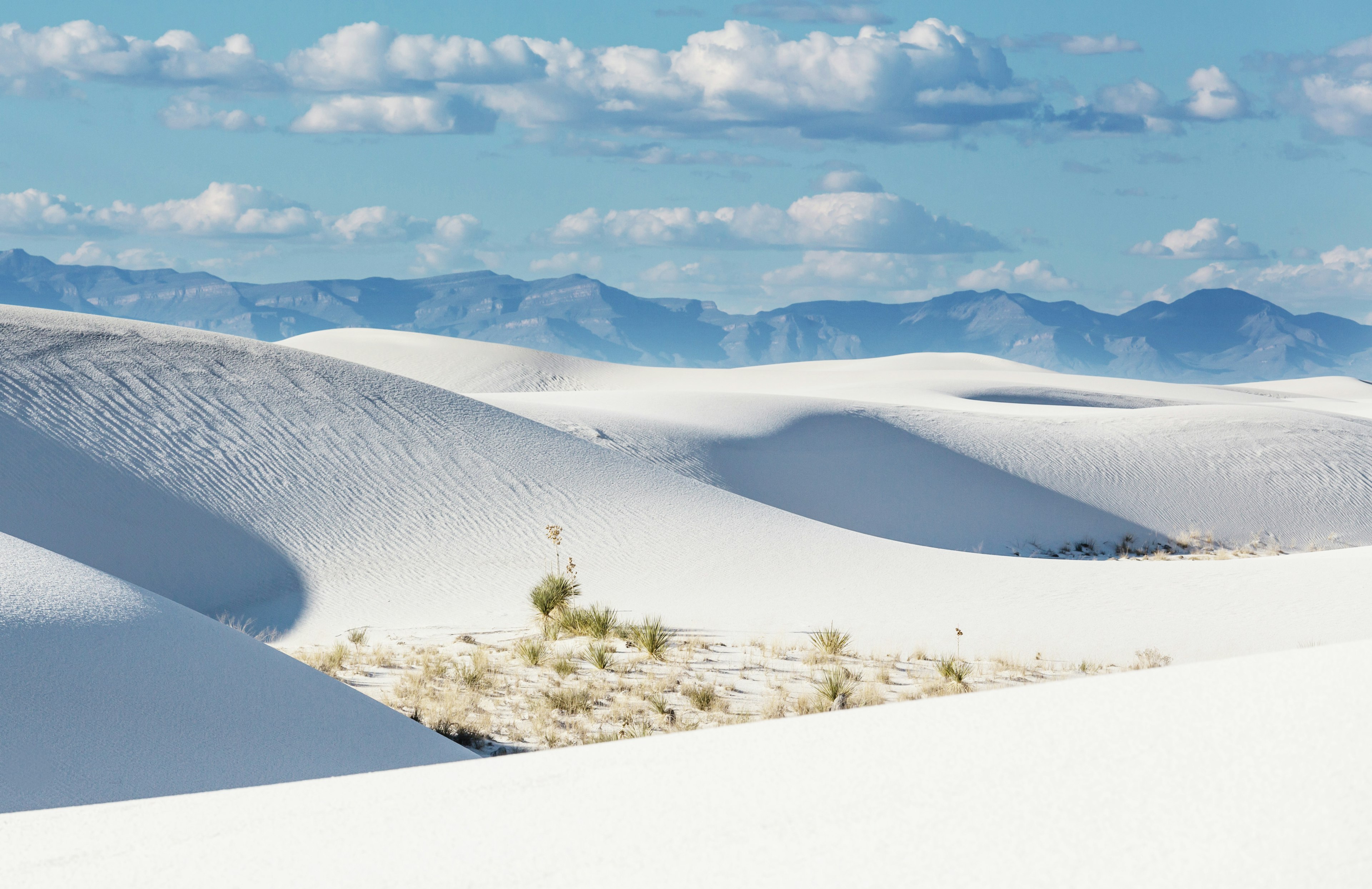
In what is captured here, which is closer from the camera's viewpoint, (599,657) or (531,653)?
(599,657)

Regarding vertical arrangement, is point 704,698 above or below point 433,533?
below

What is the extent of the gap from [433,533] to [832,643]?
22.1ft

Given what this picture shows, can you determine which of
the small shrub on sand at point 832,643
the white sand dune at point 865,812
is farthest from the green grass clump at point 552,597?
the white sand dune at point 865,812

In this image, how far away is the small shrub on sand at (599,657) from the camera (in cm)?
922

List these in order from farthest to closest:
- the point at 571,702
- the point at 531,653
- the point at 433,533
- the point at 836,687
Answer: the point at 433,533, the point at 531,653, the point at 836,687, the point at 571,702

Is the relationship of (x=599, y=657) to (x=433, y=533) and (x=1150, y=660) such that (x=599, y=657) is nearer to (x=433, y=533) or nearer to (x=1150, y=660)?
(x=1150, y=660)

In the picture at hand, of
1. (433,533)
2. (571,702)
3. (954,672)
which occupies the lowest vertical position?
(571,702)

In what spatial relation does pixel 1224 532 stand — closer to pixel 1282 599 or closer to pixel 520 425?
Answer: pixel 1282 599

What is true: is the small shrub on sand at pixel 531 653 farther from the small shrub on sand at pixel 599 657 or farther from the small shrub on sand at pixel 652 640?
the small shrub on sand at pixel 652 640

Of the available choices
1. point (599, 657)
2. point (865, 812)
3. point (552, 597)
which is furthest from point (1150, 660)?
point (865, 812)

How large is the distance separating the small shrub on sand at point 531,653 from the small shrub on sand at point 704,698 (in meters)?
1.50

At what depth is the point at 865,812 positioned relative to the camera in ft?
8.13

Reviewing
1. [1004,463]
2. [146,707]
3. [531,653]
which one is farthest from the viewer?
[1004,463]

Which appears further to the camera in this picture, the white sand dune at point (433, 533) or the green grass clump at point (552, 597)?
the white sand dune at point (433, 533)
